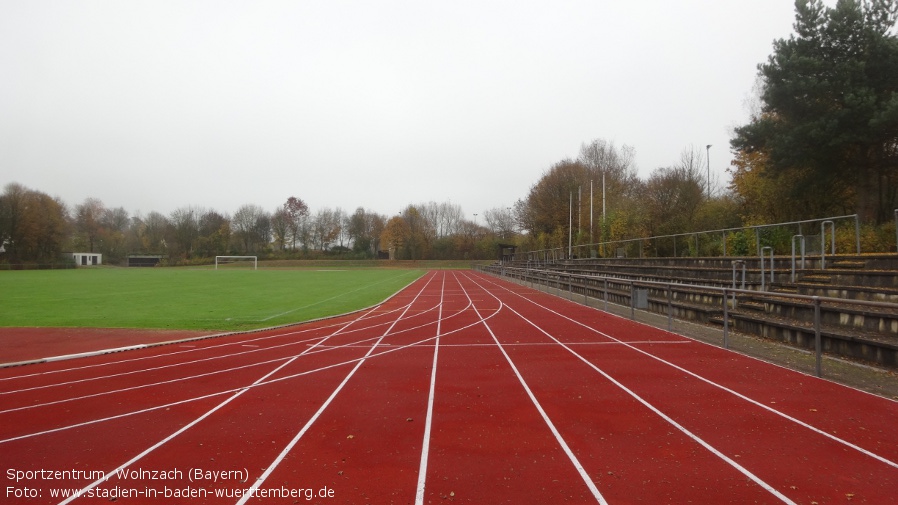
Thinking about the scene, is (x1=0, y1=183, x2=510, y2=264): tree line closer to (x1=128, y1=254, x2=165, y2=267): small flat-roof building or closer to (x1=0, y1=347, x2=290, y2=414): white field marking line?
(x1=128, y1=254, x2=165, y2=267): small flat-roof building

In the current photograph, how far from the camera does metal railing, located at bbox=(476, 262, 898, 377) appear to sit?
21.2 ft

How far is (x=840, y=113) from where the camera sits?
577 inches

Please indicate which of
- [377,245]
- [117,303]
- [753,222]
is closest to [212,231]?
[377,245]

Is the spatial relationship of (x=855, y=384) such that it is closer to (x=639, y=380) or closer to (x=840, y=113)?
(x=639, y=380)

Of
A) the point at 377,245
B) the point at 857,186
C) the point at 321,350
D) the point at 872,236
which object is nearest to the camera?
the point at 321,350

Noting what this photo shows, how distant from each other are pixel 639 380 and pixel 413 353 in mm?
3914

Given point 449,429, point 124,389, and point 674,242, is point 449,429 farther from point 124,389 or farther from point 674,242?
point 674,242

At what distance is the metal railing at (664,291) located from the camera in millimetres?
6477

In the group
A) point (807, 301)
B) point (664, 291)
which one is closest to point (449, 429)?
point (807, 301)

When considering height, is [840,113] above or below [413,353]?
above

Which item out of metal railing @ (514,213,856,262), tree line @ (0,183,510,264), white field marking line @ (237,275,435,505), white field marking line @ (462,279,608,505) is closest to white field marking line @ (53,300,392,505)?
white field marking line @ (237,275,435,505)

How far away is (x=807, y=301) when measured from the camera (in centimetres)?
923

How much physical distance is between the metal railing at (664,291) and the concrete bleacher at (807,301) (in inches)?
2.2

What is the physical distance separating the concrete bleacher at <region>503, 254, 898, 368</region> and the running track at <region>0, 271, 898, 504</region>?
55.3 inches
